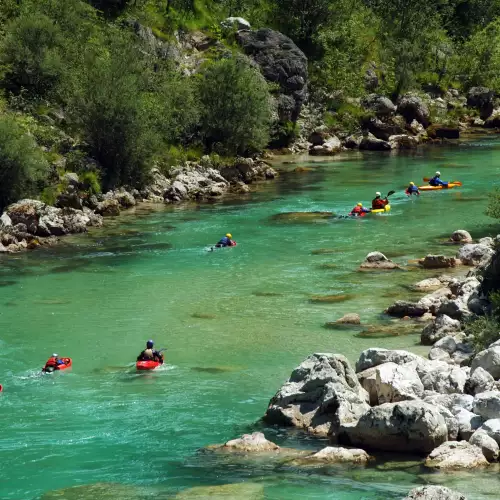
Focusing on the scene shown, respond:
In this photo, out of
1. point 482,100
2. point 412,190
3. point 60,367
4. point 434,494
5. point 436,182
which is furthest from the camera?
point 482,100

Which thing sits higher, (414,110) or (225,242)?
(414,110)

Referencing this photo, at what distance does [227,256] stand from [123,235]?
25.0 ft

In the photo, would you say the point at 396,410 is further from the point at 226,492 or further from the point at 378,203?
the point at 378,203

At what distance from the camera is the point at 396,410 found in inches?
833

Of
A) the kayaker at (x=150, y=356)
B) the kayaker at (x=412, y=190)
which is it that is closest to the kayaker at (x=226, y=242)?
the kayaker at (x=412, y=190)

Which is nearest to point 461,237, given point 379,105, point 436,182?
point 436,182

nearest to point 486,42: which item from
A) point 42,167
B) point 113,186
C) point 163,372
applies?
point 113,186

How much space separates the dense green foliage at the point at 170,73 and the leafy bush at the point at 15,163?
201mm

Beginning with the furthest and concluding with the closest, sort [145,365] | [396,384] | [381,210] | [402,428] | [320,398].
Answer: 1. [381,210]
2. [145,365]
3. [320,398]
4. [396,384]
5. [402,428]

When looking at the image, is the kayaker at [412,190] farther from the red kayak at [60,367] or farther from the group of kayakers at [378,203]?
the red kayak at [60,367]

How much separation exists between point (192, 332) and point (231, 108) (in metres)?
38.2

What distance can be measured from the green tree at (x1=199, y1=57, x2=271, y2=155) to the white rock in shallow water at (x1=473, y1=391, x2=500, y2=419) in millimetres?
48892

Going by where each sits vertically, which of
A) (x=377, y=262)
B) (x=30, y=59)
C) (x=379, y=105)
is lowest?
(x=377, y=262)

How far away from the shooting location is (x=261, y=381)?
27.2 metres
